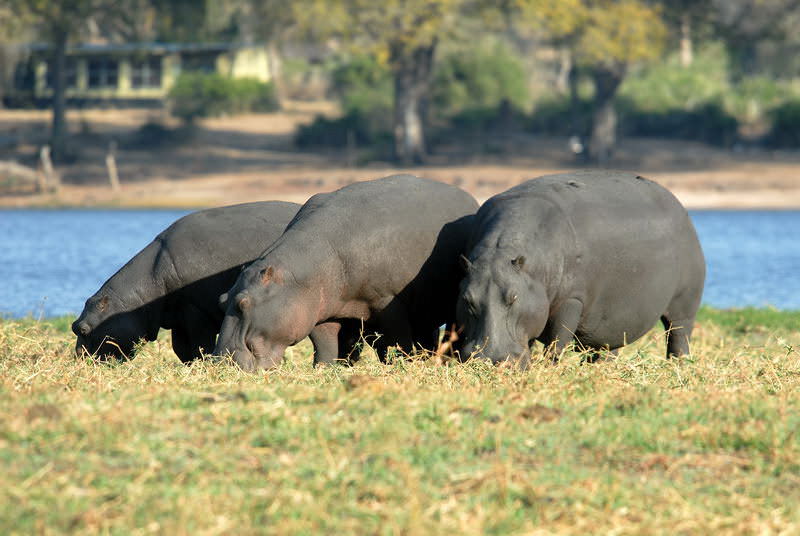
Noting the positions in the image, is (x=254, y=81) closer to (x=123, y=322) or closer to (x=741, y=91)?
(x=741, y=91)

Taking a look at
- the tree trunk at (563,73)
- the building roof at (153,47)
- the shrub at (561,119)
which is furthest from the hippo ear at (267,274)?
the tree trunk at (563,73)

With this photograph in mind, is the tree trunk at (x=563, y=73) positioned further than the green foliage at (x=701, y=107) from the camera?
Yes

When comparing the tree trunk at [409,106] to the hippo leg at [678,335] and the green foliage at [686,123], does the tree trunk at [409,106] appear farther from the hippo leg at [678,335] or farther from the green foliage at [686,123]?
the hippo leg at [678,335]

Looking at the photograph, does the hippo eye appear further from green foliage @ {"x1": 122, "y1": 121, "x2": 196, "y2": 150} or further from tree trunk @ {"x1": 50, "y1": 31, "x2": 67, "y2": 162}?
green foliage @ {"x1": 122, "y1": 121, "x2": 196, "y2": 150}

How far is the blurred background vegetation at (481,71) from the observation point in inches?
1505

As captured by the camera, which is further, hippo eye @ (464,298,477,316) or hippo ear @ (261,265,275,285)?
hippo ear @ (261,265,275,285)

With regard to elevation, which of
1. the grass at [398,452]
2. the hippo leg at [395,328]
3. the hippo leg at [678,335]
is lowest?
the hippo leg at [678,335]

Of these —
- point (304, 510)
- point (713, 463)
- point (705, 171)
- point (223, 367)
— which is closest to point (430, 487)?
point (304, 510)

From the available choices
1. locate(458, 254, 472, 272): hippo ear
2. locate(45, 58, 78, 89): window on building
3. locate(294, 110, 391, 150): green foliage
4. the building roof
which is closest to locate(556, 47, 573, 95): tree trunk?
Answer: the building roof

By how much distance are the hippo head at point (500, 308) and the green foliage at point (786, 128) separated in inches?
1385

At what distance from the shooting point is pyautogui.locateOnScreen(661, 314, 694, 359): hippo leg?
9.33m

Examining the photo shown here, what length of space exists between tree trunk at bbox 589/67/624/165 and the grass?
110 feet

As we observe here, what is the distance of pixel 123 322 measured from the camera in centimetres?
887

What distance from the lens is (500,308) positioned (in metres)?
7.50
